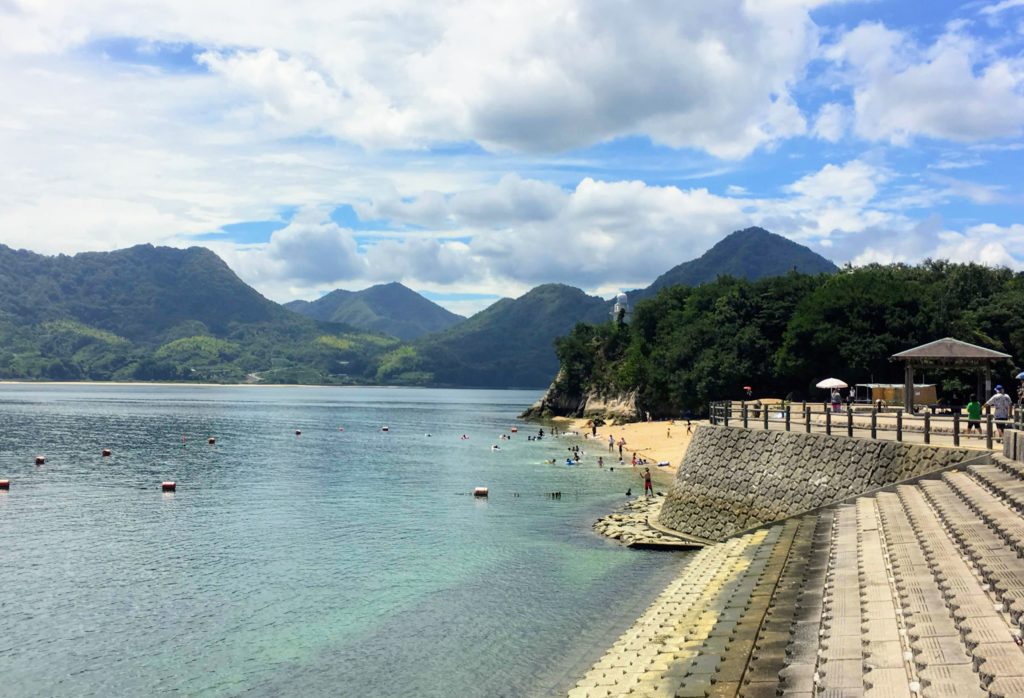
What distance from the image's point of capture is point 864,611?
13.9 metres

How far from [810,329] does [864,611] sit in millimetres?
73754

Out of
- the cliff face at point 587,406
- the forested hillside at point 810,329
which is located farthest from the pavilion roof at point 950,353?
the cliff face at point 587,406

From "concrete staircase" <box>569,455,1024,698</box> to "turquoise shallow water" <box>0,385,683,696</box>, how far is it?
3.52m

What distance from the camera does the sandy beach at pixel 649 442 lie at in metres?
71.6

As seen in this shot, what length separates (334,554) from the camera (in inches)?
1367

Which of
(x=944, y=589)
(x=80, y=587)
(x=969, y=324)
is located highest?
(x=969, y=324)

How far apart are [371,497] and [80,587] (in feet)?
76.3

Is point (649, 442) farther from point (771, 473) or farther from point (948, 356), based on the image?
point (771, 473)

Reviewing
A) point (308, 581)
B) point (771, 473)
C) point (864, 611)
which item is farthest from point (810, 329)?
point (864, 611)

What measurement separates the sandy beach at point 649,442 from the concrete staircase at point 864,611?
36653 mm

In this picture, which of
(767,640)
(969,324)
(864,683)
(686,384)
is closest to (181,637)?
(767,640)

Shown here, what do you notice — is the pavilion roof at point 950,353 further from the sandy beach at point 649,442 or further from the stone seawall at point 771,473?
the sandy beach at point 649,442

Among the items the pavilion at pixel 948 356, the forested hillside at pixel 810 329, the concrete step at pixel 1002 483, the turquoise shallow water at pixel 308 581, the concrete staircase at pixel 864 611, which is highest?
the forested hillside at pixel 810 329

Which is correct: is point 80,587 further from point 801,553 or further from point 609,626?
point 801,553
